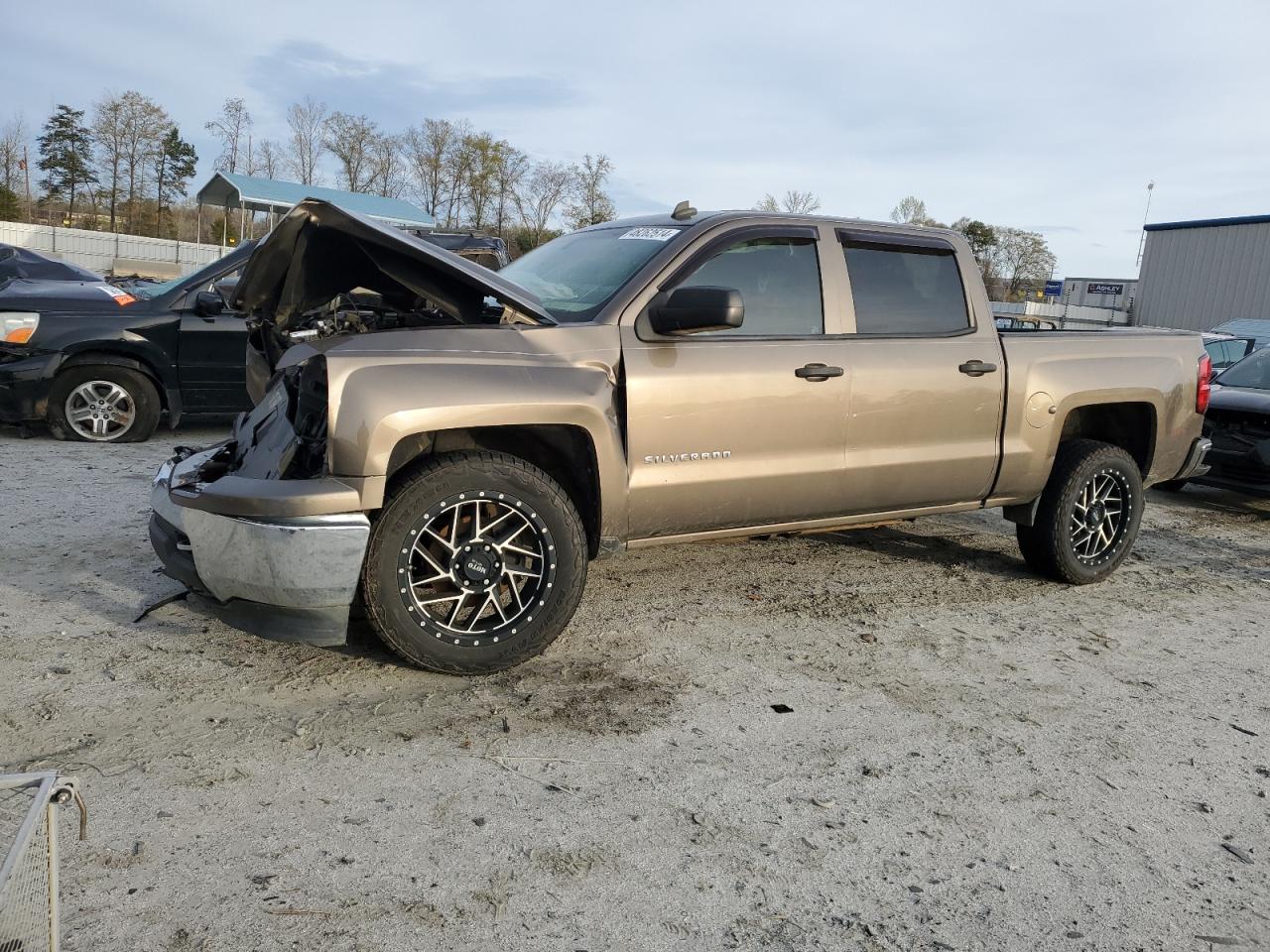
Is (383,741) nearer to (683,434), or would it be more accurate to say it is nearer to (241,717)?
(241,717)

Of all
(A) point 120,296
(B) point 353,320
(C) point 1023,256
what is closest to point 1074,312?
(C) point 1023,256

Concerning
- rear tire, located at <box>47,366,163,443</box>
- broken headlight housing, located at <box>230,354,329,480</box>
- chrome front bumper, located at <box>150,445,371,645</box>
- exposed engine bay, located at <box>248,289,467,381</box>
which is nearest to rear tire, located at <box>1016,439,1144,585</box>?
exposed engine bay, located at <box>248,289,467,381</box>

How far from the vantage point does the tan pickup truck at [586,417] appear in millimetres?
3471

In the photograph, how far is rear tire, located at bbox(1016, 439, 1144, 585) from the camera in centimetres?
528

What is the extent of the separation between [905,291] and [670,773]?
2853 mm

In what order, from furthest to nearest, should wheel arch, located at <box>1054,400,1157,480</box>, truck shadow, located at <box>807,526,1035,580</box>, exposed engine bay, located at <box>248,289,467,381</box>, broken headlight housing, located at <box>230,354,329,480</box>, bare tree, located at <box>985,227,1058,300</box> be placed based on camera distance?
bare tree, located at <box>985,227,1058,300</box> → truck shadow, located at <box>807,526,1035,580</box> → wheel arch, located at <box>1054,400,1157,480</box> → exposed engine bay, located at <box>248,289,467,381</box> → broken headlight housing, located at <box>230,354,329,480</box>

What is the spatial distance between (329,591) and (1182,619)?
420cm

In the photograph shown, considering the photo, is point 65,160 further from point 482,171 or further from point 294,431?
point 294,431

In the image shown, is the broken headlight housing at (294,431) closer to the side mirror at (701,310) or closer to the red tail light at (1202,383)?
the side mirror at (701,310)

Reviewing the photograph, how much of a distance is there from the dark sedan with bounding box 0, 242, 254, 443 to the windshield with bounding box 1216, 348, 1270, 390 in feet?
28.5

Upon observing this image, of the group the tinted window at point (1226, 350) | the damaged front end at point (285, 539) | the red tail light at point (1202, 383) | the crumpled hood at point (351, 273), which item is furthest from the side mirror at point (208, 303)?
the tinted window at point (1226, 350)

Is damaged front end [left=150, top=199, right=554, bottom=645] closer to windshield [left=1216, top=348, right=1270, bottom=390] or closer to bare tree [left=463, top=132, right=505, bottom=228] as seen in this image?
windshield [left=1216, top=348, right=1270, bottom=390]

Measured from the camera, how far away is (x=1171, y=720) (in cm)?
373

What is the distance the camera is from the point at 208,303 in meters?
7.94
